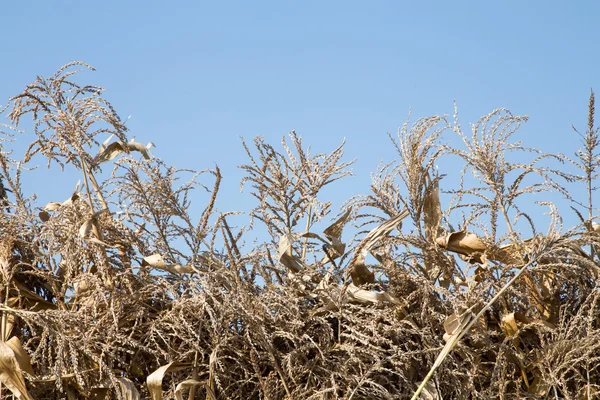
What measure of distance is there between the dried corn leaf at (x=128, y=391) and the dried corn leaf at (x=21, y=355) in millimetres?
293

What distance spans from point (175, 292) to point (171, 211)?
0.87ft

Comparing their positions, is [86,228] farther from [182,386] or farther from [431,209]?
[431,209]

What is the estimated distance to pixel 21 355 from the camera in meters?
2.18

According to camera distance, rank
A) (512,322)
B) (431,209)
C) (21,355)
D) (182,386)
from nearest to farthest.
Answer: (182,386) → (21,355) → (512,322) → (431,209)

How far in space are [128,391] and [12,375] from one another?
33 centimetres

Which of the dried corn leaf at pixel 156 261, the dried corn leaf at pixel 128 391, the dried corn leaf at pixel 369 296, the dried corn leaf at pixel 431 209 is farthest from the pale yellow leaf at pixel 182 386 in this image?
the dried corn leaf at pixel 431 209

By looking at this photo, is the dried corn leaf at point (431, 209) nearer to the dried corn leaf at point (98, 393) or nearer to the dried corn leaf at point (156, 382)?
the dried corn leaf at point (156, 382)

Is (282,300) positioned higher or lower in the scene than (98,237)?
lower

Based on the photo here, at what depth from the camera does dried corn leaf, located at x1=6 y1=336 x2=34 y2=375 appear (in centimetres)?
218

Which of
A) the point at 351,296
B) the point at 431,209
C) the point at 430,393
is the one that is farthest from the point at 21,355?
the point at 431,209

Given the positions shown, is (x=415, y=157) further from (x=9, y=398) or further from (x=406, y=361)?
(x=9, y=398)

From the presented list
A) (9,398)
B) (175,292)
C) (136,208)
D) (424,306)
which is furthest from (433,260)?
(9,398)

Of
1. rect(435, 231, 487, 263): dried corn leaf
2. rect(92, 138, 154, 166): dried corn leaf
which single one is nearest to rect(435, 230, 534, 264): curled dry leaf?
rect(435, 231, 487, 263): dried corn leaf

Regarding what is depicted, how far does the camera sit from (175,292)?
7.23 ft
